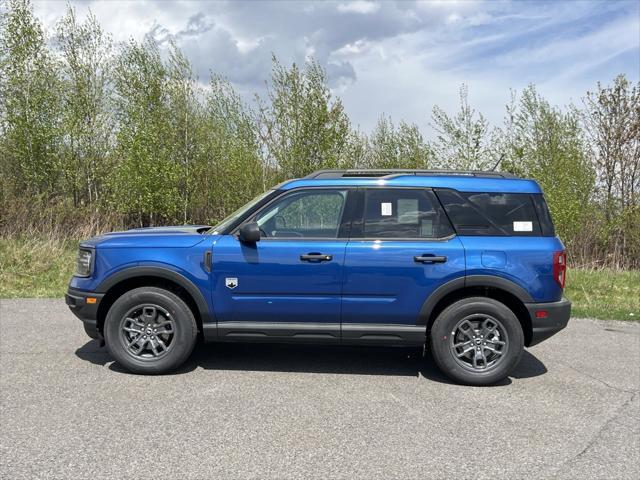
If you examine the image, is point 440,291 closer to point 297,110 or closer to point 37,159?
point 297,110

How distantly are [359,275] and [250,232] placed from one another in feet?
3.34

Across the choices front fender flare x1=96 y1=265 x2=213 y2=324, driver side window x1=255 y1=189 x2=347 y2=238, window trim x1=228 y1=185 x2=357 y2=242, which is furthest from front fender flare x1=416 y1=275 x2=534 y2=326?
front fender flare x1=96 y1=265 x2=213 y2=324

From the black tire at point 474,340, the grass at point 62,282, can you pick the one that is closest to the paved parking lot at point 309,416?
the black tire at point 474,340

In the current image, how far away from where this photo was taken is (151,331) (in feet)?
16.4

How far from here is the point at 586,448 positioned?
359 cm

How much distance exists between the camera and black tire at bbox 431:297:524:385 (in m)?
4.78

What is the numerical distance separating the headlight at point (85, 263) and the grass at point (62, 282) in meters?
4.34

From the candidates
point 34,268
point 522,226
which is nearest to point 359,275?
point 522,226

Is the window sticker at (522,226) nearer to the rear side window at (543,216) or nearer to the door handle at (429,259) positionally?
the rear side window at (543,216)

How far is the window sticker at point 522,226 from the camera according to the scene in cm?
484

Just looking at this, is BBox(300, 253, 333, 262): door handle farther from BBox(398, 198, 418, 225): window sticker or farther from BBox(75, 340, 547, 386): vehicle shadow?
BBox(75, 340, 547, 386): vehicle shadow

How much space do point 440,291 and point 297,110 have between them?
14.0 metres

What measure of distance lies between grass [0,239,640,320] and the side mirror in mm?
5550

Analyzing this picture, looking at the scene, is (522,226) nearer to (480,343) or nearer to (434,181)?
(434,181)
